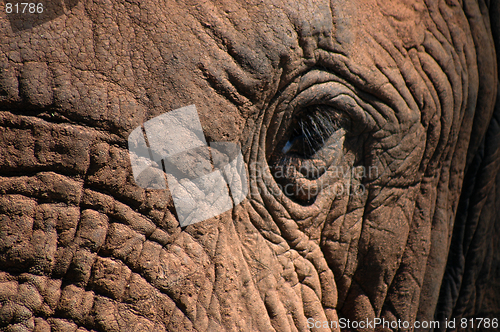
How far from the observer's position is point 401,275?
1.84m

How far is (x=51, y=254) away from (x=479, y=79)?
1834 millimetres

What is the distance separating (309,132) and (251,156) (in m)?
0.24

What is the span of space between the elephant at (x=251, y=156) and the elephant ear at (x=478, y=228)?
0.02m

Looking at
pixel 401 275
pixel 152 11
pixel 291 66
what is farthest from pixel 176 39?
pixel 401 275

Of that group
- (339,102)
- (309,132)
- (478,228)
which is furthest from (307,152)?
(478,228)

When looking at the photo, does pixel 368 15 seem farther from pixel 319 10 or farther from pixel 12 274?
pixel 12 274

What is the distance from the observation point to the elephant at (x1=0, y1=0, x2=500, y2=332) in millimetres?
1158

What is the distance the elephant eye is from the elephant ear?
874 mm

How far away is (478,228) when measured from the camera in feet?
6.93

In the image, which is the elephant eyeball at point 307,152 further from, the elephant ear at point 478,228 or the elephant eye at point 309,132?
the elephant ear at point 478,228

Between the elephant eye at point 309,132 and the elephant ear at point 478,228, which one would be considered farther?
the elephant ear at point 478,228

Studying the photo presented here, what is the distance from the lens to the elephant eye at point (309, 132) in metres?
1.52

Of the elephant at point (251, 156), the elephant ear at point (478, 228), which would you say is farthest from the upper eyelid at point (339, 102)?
the elephant ear at point (478, 228)

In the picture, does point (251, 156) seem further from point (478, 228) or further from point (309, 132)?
point (478, 228)
